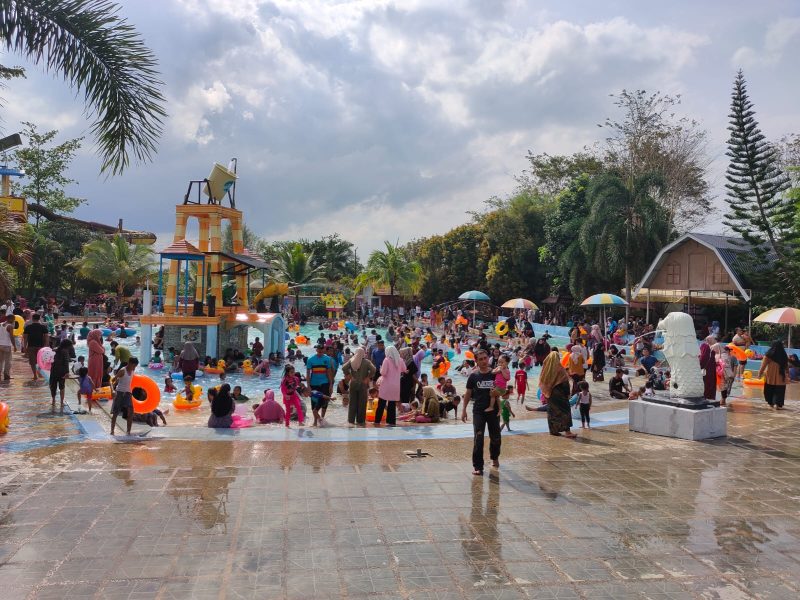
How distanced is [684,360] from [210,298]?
52.8 ft

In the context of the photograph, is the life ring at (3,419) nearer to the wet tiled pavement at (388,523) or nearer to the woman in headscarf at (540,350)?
the wet tiled pavement at (388,523)

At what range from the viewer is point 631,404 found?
955 cm

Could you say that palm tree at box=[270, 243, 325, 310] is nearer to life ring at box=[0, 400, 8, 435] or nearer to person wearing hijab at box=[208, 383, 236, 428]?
person wearing hijab at box=[208, 383, 236, 428]

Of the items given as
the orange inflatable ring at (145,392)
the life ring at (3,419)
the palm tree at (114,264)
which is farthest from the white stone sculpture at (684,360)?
the palm tree at (114,264)

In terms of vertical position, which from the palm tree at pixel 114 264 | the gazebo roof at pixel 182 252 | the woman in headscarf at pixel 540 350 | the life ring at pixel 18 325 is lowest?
the woman in headscarf at pixel 540 350

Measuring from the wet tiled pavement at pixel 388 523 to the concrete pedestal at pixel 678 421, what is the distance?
718 mm

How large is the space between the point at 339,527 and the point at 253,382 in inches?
550

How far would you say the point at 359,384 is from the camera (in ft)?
33.2

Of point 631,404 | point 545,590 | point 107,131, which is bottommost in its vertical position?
point 545,590

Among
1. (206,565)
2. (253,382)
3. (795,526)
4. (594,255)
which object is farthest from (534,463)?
(594,255)

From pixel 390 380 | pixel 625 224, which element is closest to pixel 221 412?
pixel 390 380

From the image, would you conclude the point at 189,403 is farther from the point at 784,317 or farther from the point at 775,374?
the point at 784,317

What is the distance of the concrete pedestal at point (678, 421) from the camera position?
8.81 meters

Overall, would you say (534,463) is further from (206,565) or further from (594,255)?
(594,255)
